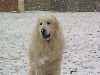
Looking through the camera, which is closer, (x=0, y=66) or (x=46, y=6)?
(x=0, y=66)

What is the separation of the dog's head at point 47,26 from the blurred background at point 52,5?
2195 cm

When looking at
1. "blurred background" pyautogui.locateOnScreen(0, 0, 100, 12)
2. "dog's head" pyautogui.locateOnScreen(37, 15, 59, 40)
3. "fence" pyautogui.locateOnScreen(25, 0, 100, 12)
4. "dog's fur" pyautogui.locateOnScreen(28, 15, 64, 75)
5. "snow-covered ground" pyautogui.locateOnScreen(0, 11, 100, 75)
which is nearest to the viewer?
"dog's head" pyautogui.locateOnScreen(37, 15, 59, 40)

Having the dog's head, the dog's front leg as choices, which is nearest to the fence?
the dog's head

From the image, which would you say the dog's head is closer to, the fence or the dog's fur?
the dog's fur

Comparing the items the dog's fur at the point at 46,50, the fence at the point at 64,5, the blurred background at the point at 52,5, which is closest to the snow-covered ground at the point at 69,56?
the dog's fur at the point at 46,50

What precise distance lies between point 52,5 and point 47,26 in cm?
2294

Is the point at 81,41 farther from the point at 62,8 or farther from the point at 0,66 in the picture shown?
the point at 62,8

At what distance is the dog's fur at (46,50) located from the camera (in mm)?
5633

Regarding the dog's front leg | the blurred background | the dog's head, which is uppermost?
the dog's head

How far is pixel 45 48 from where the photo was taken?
5641 mm

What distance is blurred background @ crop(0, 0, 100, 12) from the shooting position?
1091 inches

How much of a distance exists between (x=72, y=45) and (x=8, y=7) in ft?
59.2

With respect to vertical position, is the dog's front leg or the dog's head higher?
the dog's head

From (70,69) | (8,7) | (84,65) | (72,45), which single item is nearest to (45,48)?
(70,69)
